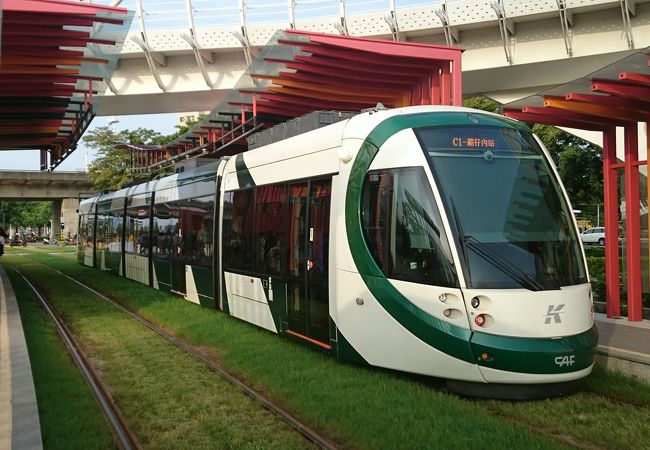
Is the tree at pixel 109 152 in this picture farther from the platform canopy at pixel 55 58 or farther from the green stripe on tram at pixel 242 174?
the green stripe on tram at pixel 242 174

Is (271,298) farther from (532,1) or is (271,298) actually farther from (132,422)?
(532,1)

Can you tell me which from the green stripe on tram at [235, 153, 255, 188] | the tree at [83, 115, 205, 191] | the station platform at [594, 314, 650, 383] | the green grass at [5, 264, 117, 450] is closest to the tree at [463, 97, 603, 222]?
the station platform at [594, 314, 650, 383]

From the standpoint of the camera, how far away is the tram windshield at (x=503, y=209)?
6.73 m

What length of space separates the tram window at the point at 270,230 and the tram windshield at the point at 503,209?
298 centimetres

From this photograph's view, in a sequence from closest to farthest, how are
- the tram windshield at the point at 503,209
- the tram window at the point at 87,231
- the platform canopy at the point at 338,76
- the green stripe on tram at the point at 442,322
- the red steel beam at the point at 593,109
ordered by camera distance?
1. the green stripe on tram at the point at 442,322
2. the tram windshield at the point at 503,209
3. the red steel beam at the point at 593,109
4. the platform canopy at the point at 338,76
5. the tram window at the point at 87,231

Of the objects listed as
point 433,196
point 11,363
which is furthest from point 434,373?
point 11,363

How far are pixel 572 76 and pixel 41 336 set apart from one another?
1601 cm

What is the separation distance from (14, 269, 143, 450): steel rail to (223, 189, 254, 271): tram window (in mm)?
2837

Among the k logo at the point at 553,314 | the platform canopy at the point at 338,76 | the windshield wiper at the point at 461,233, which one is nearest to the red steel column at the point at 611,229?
the platform canopy at the point at 338,76

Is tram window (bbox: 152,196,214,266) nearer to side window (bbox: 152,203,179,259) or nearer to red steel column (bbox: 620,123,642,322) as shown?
side window (bbox: 152,203,179,259)

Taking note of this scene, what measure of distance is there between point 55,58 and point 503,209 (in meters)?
10.4

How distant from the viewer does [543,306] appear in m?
6.62

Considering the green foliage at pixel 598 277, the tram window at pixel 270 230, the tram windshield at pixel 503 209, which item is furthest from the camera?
the green foliage at pixel 598 277

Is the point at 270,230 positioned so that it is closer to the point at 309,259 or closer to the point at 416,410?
the point at 309,259
